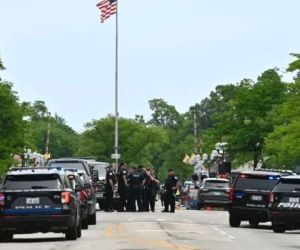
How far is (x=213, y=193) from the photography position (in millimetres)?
55156

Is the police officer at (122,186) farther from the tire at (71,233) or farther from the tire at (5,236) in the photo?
the tire at (71,233)

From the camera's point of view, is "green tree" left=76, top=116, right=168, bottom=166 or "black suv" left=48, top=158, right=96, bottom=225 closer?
"black suv" left=48, top=158, right=96, bottom=225

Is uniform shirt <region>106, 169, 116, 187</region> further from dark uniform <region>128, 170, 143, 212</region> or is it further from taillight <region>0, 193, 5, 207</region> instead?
taillight <region>0, 193, 5, 207</region>

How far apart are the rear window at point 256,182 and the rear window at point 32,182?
10.2m

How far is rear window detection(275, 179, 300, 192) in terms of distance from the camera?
103 feet

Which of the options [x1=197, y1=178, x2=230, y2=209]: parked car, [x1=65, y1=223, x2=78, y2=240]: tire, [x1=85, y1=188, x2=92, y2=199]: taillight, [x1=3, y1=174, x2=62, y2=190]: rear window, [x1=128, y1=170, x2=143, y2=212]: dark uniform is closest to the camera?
[x1=3, y1=174, x2=62, y2=190]: rear window

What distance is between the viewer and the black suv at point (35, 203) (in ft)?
83.0

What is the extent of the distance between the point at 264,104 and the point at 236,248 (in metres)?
55.9

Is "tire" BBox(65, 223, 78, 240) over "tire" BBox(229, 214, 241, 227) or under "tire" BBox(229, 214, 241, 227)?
under

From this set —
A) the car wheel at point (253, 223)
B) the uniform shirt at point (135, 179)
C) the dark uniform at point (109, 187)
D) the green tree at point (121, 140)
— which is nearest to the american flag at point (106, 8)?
the dark uniform at point (109, 187)

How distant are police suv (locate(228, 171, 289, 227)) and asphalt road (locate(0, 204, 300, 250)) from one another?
56cm

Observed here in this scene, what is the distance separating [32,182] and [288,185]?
863 cm

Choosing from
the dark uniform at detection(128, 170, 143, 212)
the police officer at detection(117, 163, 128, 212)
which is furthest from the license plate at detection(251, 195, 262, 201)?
the police officer at detection(117, 163, 128, 212)

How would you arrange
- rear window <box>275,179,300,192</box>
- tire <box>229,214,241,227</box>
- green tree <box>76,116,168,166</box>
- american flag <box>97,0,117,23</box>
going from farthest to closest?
green tree <box>76,116,168,166</box> < american flag <box>97,0,117,23</box> < tire <box>229,214,241,227</box> < rear window <box>275,179,300,192</box>
